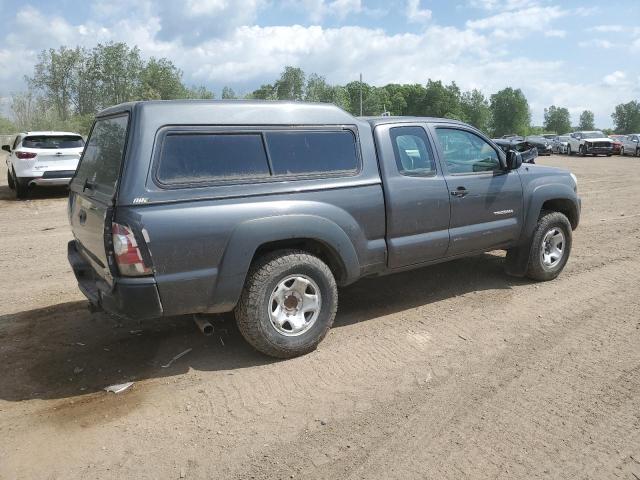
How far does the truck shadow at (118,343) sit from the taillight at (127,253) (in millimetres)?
957

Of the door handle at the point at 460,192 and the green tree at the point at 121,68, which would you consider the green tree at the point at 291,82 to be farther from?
the door handle at the point at 460,192

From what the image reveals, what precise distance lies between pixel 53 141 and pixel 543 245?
1198cm

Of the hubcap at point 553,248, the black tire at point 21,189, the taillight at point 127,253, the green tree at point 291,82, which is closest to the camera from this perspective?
the taillight at point 127,253

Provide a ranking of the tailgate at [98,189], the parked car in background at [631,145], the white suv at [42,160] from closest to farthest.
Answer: the tailgate at [98,189] < the white suv at [42,160] < the parked car in background at [631,145]

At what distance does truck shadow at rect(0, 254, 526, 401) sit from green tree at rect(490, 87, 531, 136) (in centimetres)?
10224

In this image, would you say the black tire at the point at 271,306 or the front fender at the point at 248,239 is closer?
the front fender at the point at 248,239

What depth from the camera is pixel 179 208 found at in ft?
11.2

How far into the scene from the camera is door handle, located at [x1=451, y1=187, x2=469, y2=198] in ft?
16.0

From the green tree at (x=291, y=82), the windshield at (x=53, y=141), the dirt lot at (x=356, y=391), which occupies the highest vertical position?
the green tree at (x=291, y=82)

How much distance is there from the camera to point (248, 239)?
12.0 ft

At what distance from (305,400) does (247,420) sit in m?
0.42

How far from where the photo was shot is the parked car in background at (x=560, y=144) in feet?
119

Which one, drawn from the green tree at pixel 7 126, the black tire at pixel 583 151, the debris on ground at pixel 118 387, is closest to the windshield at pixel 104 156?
the debris on ground at pixel 118 387

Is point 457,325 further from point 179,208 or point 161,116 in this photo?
point 161,116
